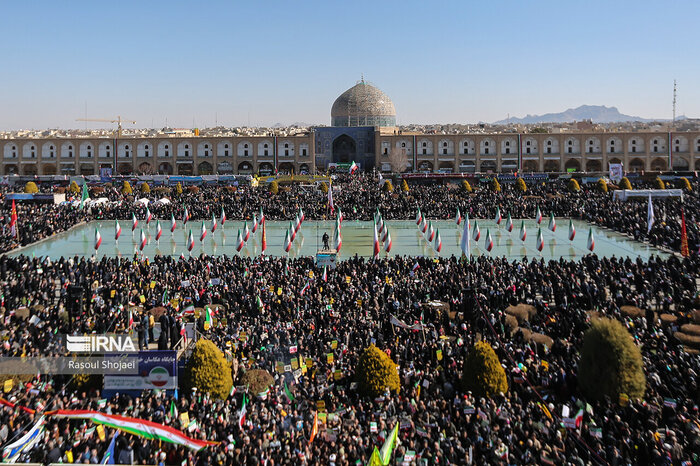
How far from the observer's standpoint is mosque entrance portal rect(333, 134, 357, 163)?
57188 millimetres

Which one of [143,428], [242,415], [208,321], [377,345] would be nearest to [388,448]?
[242,415]

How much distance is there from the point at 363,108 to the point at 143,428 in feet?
177

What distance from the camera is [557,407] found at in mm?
9078

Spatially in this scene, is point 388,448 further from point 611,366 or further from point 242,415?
point 611,366

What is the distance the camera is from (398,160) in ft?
175

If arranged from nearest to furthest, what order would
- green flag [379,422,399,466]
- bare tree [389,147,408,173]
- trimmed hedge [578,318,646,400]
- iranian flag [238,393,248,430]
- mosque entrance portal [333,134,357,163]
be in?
1. green flag [379,422,399,466]
2. iranian flag [238,393,248,430]
3. trimmed hedge [578,318,646,400]
4. bare tree [389,147,408,173]
5. mosque entrance portal [333,134,357,163]

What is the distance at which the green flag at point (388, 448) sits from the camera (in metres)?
7.43

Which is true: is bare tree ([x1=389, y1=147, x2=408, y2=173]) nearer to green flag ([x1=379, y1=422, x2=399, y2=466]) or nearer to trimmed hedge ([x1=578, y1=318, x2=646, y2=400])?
trimmed hedge ([x1=578, y1=318, x2=646, y2=400])

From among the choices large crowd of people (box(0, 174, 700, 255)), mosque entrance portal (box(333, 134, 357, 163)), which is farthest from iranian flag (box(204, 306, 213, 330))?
mosque entrance portal (box(333, 134, 357, 163))

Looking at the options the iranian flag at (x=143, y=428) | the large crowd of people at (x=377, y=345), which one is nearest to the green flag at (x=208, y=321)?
the large crowd of people at (x=377, y=345)

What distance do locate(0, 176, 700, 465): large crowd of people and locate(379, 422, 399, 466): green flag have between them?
16 centimetres

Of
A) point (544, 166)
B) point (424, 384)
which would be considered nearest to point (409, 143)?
point (544, 166)

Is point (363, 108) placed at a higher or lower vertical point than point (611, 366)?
higher

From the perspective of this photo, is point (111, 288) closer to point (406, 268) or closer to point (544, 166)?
point (406, 268)
